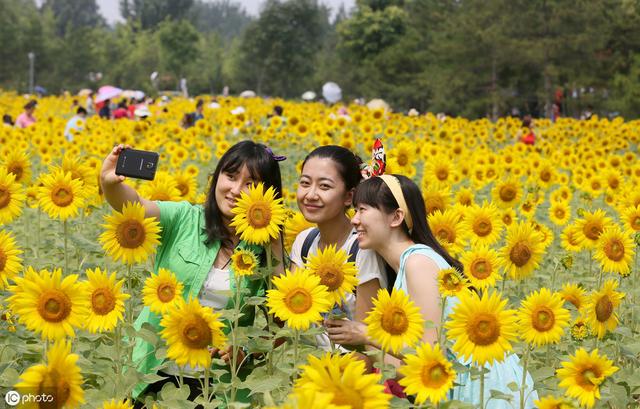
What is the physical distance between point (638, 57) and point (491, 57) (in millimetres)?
3704

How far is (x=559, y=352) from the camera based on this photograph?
380cm

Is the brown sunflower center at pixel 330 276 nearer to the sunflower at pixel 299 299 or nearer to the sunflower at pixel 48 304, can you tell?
the sunflower at pixel 299 299

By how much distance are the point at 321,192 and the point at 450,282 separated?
916 millimetres

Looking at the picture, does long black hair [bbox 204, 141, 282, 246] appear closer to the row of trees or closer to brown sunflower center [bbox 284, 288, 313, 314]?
brown sunflower center [bbox 284, 288, 313, 314]

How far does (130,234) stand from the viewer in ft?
9.51

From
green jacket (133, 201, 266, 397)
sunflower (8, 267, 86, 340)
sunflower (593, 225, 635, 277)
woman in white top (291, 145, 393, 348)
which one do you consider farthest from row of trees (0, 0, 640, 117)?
sunflower (8, 267, 86, 340)

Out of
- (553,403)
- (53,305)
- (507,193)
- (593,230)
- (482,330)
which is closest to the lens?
(553,403)

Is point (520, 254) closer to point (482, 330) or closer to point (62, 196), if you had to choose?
point (482, 330)

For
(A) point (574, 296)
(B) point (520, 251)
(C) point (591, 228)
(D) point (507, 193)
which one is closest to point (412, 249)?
(B) point (520, 251)

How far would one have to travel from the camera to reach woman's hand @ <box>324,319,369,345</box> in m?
2.54

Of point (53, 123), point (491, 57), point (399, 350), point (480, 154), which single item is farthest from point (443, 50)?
point (399, 350)

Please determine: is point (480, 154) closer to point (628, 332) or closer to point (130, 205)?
point (628, 332)

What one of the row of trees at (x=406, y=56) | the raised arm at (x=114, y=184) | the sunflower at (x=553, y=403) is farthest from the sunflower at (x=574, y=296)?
the row of trees at (x=406, y=56)

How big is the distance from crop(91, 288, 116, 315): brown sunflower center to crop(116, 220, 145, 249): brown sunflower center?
1.35ft
